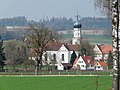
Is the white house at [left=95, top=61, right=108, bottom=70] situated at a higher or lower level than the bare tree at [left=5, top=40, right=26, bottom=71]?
lower

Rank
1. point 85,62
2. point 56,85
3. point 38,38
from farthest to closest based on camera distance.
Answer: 1. point 85,62
2. point 38,38
3. point 56,85

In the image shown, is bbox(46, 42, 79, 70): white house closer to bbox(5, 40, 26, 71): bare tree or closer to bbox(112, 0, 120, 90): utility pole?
bbox(5, 40, 26, 71): bare tree

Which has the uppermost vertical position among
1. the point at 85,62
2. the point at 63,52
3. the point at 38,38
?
the point at 63,52

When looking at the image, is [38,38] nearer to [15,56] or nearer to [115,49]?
[15,56]

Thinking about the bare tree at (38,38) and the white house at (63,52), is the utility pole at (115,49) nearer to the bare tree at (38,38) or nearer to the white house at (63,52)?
the bare tree at (38,38)

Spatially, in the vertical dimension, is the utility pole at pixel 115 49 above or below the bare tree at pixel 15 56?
below

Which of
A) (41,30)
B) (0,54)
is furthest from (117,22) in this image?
(0,54)

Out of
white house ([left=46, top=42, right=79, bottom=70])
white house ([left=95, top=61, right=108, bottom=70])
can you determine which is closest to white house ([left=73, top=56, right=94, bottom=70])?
white house ([left=95, top=61, right=108, bottom=70])

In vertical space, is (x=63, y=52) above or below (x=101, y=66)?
above

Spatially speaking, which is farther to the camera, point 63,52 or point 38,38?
point 63,52

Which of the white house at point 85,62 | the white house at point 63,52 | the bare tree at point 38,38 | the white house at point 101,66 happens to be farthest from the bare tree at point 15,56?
the bare tree at point 38,38

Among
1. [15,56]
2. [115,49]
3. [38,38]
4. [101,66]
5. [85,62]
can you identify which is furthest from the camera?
[85,62]

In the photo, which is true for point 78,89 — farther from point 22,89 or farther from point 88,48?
point 88,48

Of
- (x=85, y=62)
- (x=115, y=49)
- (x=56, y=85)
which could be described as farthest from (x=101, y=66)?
(x=115, y=49)
